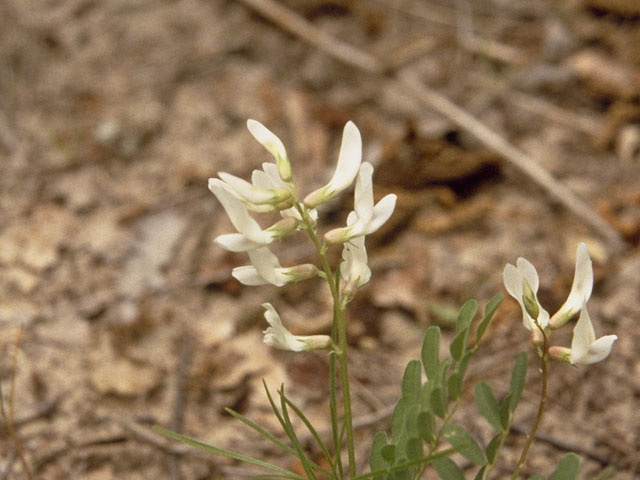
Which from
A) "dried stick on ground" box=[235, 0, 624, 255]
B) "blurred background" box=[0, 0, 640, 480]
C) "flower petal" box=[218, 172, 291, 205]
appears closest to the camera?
"flower petal" box=[218, 172, 291, 205]

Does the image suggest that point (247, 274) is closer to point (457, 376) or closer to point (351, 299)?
point (351, 299)

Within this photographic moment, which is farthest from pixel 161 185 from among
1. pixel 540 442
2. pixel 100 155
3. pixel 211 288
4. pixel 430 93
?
pixel 540 442

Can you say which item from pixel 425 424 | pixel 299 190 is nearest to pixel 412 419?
pixel 425 424

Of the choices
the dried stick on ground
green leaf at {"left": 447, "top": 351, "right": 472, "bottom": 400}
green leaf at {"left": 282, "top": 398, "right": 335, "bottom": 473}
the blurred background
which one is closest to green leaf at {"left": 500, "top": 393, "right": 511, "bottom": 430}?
green leaf at {"left": 447, "top": 351, "right": 472, "bottom": 400}

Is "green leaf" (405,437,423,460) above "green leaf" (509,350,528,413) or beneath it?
beneath

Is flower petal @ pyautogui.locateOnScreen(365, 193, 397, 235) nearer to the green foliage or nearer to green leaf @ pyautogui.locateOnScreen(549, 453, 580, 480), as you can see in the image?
the green foliage
